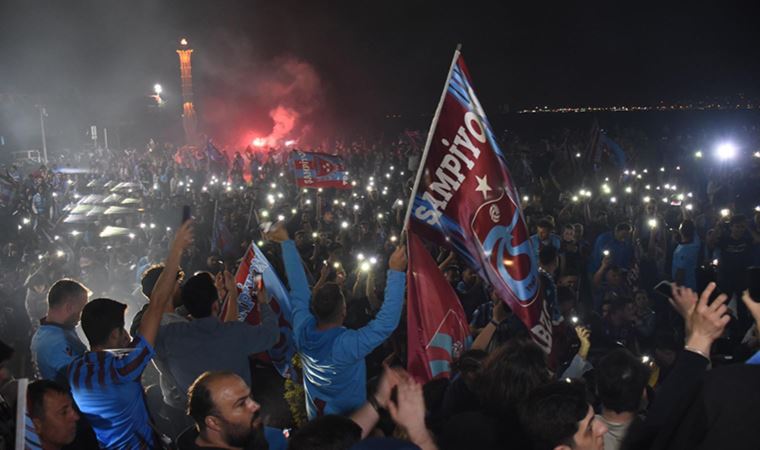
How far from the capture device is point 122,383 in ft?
12.0

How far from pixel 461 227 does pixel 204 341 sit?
1.97m

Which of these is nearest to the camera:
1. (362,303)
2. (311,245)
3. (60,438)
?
(60,438)

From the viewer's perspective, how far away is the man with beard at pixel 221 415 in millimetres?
3254

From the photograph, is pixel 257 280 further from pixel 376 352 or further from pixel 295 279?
pixel 295 279

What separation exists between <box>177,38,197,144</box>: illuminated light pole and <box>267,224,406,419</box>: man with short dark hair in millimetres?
72758

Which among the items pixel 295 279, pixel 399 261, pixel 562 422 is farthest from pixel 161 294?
pixel 562 422

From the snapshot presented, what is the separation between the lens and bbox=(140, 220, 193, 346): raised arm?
12.1ft

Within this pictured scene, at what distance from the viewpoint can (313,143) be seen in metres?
46.5

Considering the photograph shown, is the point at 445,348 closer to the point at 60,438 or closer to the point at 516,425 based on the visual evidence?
the point at 516,425

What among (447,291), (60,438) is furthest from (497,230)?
(60,438)

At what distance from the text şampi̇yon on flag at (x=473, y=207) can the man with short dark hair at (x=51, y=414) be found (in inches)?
93.6

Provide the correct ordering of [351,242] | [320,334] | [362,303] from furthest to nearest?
1. [351,242]
2. [362,303]
3. [320,334]

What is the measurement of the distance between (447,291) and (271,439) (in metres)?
1.82

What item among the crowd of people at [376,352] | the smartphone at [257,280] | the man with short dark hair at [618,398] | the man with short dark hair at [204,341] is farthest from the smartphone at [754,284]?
the smartphone at [257,280]
